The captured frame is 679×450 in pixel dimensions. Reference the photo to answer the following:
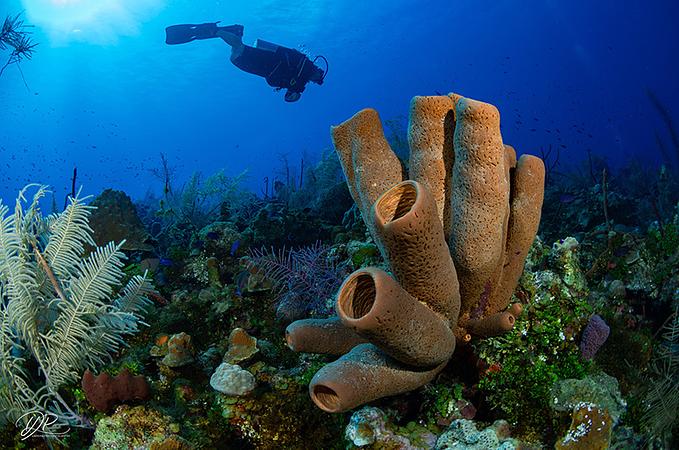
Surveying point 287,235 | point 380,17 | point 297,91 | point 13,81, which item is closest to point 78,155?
point 13,81

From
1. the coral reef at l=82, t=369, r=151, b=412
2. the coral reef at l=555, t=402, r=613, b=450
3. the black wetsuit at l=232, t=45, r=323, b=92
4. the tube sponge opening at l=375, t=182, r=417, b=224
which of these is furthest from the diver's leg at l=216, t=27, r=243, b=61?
the coral reef at l=555, t=402, r=613, b=450

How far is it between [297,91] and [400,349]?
13.1 m

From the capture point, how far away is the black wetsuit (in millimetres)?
13117

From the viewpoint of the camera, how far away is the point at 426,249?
1.70 meters

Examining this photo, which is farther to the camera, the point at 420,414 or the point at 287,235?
the point at 287,235

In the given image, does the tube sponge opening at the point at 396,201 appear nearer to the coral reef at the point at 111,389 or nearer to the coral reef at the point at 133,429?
the coral reef at the point at 133,429

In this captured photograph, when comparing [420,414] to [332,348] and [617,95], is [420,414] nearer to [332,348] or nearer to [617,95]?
[332,348]

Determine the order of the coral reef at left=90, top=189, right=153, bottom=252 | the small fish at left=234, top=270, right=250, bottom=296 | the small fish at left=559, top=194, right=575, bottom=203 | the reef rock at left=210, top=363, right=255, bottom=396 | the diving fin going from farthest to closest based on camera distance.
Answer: the diving fin < the small fish at left=559, top=194, right=575, bottom=203 < the coral reef at left=90, top=189, right=153, bottom=252 < the small fish at left=234, top=270, right=250, bottom=296 < the reef rock at left=210, top=363, right=255, bottom=396

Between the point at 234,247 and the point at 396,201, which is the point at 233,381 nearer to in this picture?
the point at 396,201

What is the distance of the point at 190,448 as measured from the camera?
8.16ft

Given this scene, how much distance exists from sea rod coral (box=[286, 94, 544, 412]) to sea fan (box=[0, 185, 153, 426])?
7.23 feet

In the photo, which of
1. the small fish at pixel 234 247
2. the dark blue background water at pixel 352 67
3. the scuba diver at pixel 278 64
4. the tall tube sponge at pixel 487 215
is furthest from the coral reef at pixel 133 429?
the dark blue background water at pixel 352 67

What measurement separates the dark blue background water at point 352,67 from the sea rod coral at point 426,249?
36.0 metres

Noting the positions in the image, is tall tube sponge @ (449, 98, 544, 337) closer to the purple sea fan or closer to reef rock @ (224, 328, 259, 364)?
the purple sea fan
